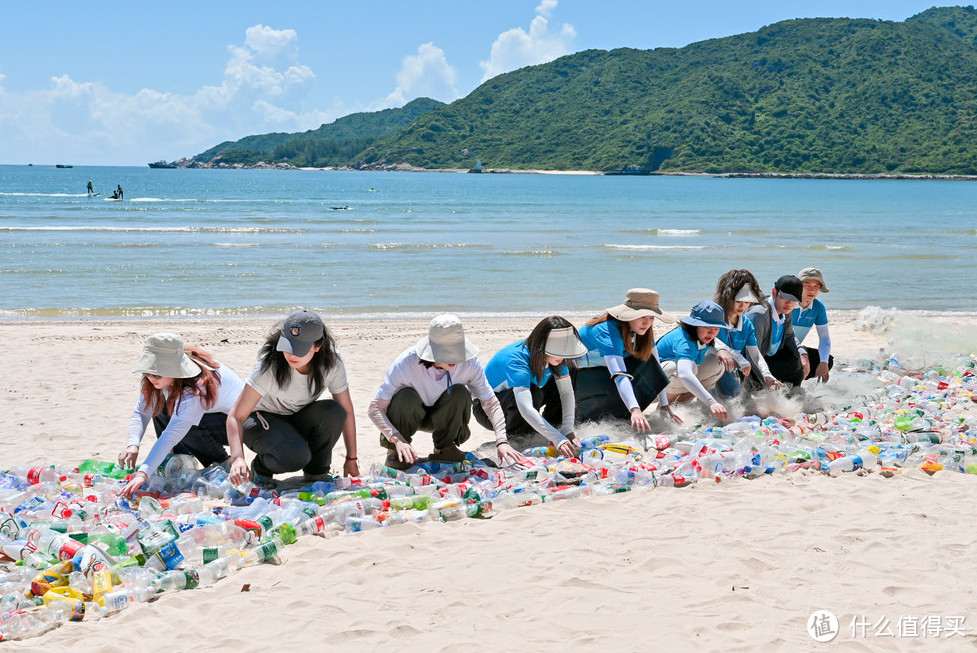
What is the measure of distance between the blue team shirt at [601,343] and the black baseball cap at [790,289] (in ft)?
6.29

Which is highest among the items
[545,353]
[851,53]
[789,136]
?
[851,53]

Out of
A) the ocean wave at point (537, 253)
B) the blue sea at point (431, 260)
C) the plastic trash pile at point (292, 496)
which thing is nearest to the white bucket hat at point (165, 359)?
the plastic trash pile at point (292, 496)

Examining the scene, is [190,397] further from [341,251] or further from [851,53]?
[851,53]

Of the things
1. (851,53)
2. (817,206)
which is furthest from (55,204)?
(851,53)

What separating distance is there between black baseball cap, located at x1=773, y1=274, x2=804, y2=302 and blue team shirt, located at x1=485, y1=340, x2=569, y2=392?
99.5 inches

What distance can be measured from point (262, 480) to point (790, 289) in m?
4.62

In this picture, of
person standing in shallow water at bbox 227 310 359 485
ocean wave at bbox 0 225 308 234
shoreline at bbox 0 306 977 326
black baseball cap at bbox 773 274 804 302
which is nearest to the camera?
person standing in shallow water at bbox 227 310 359 485

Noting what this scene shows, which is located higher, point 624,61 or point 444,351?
point 624,61

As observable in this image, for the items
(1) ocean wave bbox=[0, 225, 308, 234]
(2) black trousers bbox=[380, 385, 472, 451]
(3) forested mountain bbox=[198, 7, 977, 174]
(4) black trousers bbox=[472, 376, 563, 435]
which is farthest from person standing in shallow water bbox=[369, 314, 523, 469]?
(3) forested mountain bbox=[198, 7, 977, 174]

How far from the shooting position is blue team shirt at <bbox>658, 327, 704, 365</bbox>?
21.4 feet

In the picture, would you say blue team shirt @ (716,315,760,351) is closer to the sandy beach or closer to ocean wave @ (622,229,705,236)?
the sandy beach

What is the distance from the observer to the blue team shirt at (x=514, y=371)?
5809 mm

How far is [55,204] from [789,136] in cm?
10810

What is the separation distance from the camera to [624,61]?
17138cm
